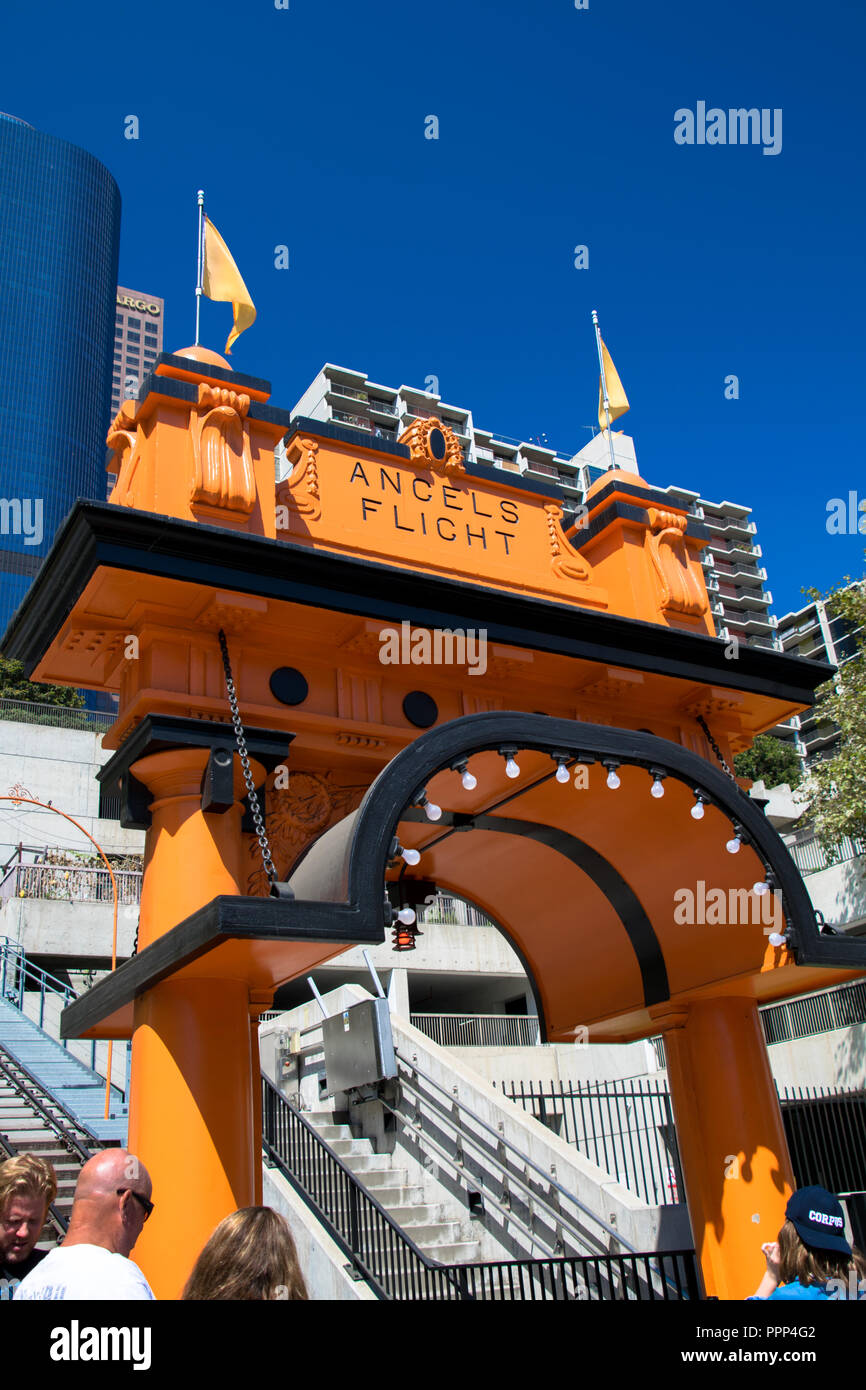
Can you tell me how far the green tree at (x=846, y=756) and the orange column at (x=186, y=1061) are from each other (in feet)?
62.4

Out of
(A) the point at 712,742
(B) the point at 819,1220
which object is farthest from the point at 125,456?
(B) the point at 819,1220

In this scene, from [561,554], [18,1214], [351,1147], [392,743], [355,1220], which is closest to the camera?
[18,1214]

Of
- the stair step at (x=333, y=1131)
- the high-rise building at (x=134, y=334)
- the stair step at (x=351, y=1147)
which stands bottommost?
the stair step at (x=351, y=1147)

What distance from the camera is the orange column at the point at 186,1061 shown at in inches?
274

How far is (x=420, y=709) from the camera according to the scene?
9594mm

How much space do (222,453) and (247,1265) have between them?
274 inches

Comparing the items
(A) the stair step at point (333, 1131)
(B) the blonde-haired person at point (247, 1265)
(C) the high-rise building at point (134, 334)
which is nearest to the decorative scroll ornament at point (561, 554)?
(A) the stair step at point (333, 1131)

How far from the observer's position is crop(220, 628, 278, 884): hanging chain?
7.28 metres

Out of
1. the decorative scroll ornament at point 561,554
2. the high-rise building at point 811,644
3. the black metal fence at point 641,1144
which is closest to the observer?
the decorative scroll ornament at point 561,554

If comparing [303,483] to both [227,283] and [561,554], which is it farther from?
[561,554]

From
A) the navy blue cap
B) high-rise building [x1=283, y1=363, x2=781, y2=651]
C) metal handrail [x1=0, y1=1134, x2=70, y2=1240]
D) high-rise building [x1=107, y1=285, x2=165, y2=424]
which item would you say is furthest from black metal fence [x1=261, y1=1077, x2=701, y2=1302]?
high-rise building [x1=107, y1=285, x2=165, y2=424]

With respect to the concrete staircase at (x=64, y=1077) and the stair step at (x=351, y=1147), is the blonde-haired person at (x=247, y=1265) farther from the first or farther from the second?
the stair step at (x=351, y=1147)
